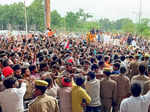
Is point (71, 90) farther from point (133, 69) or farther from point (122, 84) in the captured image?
point (133, 69)

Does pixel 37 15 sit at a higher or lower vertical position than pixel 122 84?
higher

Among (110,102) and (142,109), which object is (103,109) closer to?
(110,102)

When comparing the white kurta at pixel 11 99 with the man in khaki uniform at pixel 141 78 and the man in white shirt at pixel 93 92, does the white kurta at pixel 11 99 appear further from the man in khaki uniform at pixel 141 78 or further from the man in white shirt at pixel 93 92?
the man in khaki uniform at pixel 141 78

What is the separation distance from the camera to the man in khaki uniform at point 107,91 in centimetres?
523

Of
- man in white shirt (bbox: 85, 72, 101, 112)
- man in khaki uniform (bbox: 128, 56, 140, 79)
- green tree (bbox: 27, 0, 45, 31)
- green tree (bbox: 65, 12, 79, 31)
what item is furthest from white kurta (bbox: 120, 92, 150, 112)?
green tree (bbox: 65, 12, 79, 31)

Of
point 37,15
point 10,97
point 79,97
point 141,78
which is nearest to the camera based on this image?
point 10,97

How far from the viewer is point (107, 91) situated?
5262mm

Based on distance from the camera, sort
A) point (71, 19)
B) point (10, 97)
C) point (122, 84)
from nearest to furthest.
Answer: point (10, 97)
point (122, 84)
point (71, 19)

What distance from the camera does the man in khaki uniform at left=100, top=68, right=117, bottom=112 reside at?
5.23 metres

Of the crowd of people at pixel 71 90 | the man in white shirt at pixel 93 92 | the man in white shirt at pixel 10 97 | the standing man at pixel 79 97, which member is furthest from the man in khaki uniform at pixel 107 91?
the man in white shirt at pixel 10 97

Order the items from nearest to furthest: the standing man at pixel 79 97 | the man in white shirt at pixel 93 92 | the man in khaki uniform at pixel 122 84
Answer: the standing man at pixel 79 97 → the man in white shirt at pixel 93 92 → the man in khaki uniform at pixel 122 84

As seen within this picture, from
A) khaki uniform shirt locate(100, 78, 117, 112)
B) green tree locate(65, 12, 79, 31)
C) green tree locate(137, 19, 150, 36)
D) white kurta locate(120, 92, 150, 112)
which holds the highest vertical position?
green tree locate(65, 12, 79, 31)

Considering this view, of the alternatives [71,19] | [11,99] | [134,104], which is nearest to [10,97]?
[11,99]

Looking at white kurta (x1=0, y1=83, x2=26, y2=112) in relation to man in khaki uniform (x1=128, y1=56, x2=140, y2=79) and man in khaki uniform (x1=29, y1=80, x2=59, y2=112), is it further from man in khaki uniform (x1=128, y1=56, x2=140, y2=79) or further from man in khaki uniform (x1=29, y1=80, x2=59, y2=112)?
man in khaki uniform (x1=128, y1=56, x2=140, y2=79)
